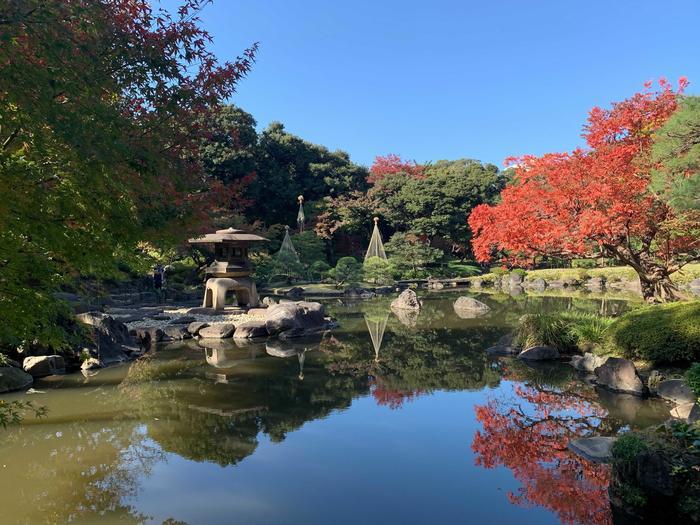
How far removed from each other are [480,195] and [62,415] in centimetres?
2973

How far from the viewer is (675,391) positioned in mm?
6141

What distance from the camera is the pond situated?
3.84 m

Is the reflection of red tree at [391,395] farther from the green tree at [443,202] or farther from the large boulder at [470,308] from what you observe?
the green tree at [443,202]

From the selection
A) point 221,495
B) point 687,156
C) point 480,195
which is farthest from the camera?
point 480,195

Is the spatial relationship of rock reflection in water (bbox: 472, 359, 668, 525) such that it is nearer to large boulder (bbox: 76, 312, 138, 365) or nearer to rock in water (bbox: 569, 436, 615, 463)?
rock in water (bbox: 569, 436, 615, 463)

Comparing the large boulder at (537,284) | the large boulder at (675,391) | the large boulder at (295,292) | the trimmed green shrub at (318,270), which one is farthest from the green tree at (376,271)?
the large boulder at (675,391)

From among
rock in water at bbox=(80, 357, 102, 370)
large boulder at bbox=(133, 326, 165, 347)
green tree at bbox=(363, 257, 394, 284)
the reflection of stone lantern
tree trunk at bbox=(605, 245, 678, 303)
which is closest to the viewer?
rock in water at bbox=(80, 357, 102, 370)

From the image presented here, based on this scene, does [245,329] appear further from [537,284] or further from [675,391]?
[537,284]

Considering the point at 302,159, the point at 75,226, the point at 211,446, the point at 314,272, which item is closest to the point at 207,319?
the point at 211,446

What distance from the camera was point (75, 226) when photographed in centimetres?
296

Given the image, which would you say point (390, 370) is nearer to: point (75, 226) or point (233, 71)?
point (233, 71)

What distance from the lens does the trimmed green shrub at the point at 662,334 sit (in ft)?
21.8

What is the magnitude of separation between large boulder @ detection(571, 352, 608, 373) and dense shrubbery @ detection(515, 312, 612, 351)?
570 millimetres

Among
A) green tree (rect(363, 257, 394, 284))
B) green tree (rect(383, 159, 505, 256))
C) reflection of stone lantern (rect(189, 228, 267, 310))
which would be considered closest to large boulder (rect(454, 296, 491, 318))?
reflection of stone lantern (rect(189, 228, 267, 310))
